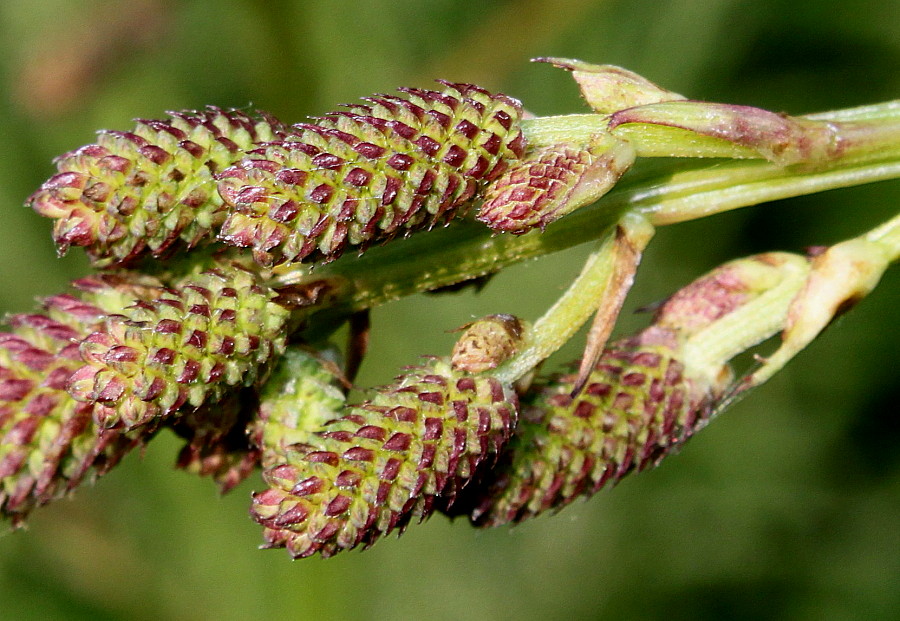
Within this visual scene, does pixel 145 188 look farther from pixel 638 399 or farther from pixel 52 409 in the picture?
pixel 638 399

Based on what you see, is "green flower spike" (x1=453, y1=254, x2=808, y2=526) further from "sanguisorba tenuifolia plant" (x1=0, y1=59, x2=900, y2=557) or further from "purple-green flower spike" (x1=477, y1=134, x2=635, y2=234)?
"purple-green flower spike" (x1=477, y1=134, x2=635, y2=234)

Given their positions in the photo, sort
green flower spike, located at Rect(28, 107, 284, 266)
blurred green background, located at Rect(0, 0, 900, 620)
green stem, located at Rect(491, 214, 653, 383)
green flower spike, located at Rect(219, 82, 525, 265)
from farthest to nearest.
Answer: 1. blurred green background, located at Rect(0, 0, 900, 620)
2. green stem, located at Rect(491, 214, 653, 383)
3. green flower spike, located at Rect(28, 107, 284, 266)
4. green flower spike, located at Rect(219, 82, 525, 265)

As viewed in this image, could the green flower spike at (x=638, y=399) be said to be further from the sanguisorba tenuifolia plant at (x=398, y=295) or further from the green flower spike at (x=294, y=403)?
the green flower spike at (x=294, y=403)

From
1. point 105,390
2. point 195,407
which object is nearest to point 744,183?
point 195,407

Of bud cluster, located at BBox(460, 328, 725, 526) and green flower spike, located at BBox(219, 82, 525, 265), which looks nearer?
green flower spike, located at BBox(219, 82, 525, 265)

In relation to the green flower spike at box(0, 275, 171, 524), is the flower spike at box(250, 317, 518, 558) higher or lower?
lower

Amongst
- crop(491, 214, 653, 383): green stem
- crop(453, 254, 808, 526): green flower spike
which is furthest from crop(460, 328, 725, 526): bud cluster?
crop(491, 214, 653, 383): green stem
